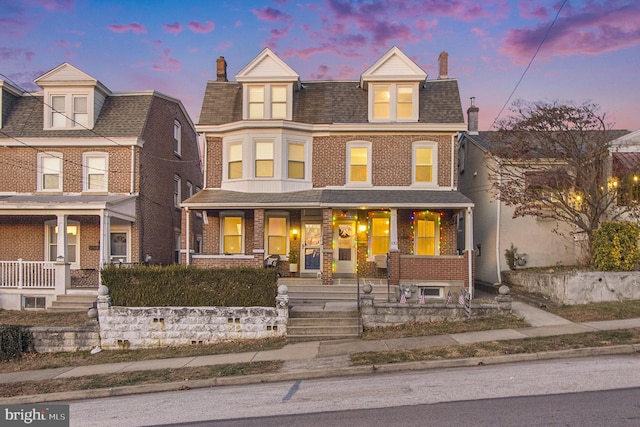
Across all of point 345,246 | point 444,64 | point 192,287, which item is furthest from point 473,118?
point 192,287

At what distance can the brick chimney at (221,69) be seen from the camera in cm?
2191

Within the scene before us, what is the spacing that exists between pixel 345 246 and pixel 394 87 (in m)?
6.66

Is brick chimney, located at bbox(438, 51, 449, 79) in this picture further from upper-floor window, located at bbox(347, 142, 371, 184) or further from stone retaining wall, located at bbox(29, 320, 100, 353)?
stone retaining wall, located at bbox(29, 320, 100, 353)

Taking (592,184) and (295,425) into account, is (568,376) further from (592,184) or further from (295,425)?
(592,184)

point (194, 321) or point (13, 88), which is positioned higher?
point (13, 88)

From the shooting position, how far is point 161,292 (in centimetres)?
1384

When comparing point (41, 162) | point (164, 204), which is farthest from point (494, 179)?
point (41, 162)

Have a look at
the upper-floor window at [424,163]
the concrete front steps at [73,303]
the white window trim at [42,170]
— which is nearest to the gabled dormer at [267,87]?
the upper-floor window at [424,163]

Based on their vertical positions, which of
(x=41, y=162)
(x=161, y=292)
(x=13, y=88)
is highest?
(x=13, y=88)

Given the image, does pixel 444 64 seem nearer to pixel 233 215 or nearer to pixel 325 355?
pixel 233 215

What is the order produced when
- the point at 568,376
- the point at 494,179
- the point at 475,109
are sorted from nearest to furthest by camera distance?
1. the point at 568,376
2. the point at 494,179
3. the point at 475,109

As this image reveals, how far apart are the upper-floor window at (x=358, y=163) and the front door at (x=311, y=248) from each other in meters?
2.34

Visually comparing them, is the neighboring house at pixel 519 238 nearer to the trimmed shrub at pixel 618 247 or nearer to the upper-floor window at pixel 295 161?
the trimmed shrub at pixel 618 247

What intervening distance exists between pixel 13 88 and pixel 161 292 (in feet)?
46.9
